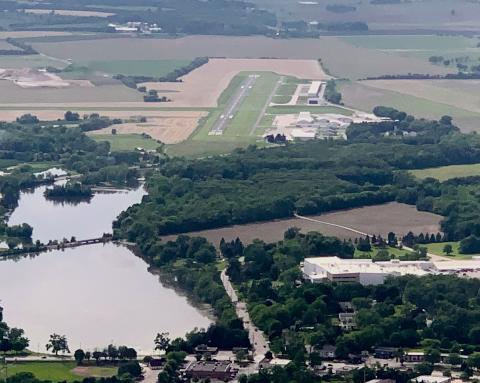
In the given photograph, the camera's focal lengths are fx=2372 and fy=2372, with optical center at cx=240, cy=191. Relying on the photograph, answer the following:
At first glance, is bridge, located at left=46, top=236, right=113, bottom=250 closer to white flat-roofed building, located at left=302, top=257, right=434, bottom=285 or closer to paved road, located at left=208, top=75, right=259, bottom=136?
white flat-roofed building, located at left=302, top=257, right=434, bottom=285

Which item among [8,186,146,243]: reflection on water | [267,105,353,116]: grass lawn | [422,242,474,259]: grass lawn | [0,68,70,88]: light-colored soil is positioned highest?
[0,68,70,88]: light-colored soil

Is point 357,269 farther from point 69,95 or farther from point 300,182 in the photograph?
point 69,95

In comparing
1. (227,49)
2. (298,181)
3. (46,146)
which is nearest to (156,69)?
(227,49)

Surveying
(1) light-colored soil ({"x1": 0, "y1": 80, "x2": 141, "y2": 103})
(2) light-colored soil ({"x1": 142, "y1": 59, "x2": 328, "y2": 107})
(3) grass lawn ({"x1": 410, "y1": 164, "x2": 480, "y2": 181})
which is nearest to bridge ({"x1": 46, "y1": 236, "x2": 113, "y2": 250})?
(3) grass lawn ({"x1": 410, "y1": 164, "x2": 480, "y2": 181})

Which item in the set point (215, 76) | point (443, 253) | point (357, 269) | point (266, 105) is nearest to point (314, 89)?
point (266, 105)

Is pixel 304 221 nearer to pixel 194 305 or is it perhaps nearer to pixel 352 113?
pixel 194 305
